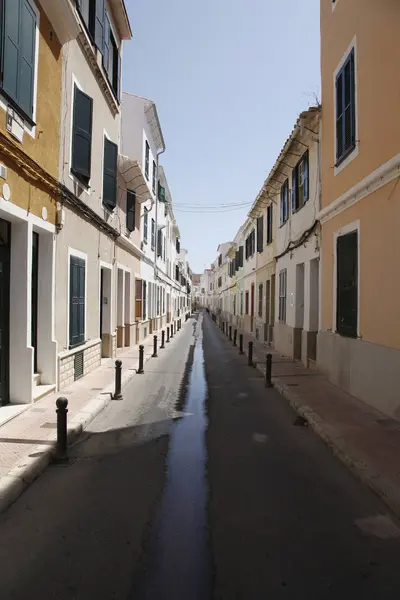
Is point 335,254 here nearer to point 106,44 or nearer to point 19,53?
point 19,53

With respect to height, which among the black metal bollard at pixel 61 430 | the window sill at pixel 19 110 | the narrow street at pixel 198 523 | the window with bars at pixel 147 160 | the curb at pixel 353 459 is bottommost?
the narrow street at pixel 198 523

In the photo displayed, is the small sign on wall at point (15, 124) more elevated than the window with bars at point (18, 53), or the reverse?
the window with bars at point (18, 53)

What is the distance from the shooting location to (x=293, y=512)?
13.7 feet

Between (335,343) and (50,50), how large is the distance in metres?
8.00

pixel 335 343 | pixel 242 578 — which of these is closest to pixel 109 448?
pixel 242 578

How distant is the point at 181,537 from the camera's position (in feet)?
12.1

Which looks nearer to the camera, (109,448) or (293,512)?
(293,512)

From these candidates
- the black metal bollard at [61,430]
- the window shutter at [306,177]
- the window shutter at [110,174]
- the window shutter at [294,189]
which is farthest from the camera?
the window shutter at [294,189]

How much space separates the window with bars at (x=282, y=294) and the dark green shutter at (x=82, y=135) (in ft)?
27.7

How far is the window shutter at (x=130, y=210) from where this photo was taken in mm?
17266

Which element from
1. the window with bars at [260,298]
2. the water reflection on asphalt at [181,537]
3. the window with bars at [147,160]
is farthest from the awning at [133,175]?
the water reflection on asphalt at [181,537]

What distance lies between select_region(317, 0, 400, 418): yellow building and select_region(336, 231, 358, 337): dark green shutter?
2cm

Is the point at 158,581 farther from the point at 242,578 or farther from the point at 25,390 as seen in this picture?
the point at 25,390

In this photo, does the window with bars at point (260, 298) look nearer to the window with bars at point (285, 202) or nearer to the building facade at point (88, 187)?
the window with bars at point (285, 202)
